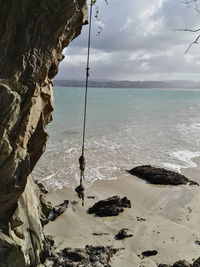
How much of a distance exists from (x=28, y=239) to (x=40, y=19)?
4988 millimetres

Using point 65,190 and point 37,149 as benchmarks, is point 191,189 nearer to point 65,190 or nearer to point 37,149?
point 65,190

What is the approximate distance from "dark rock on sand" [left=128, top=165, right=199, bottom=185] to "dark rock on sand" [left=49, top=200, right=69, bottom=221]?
262 inches

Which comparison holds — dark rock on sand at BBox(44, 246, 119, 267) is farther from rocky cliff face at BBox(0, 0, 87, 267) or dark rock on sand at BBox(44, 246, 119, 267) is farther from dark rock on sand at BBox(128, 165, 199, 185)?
dark rock on sand at BBox(128, 165, 199, 185)

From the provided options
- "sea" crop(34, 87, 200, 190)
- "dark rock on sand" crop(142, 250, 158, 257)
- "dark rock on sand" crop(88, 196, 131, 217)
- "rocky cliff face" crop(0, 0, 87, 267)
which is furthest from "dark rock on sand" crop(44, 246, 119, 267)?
"sea" crop(34, 87, 200, 190)

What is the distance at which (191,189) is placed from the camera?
19.2m

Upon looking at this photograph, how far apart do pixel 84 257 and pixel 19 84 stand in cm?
563

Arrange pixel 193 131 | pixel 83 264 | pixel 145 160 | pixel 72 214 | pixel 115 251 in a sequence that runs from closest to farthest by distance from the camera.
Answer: pixel 83 264 → pixel 115 251 → pixel 72 214 → pixel 145 160 → pixel 193 131

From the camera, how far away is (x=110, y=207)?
1506 cm

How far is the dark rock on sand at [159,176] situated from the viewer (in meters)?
20.1

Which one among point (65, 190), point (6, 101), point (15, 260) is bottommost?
point (65, 190)

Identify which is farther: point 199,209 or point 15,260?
point 199,209

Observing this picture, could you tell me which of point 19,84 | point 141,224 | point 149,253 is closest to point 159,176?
point 141,224

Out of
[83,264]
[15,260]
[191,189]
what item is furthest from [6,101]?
[191,189]

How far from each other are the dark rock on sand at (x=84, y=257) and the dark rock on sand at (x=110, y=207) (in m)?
3.48
